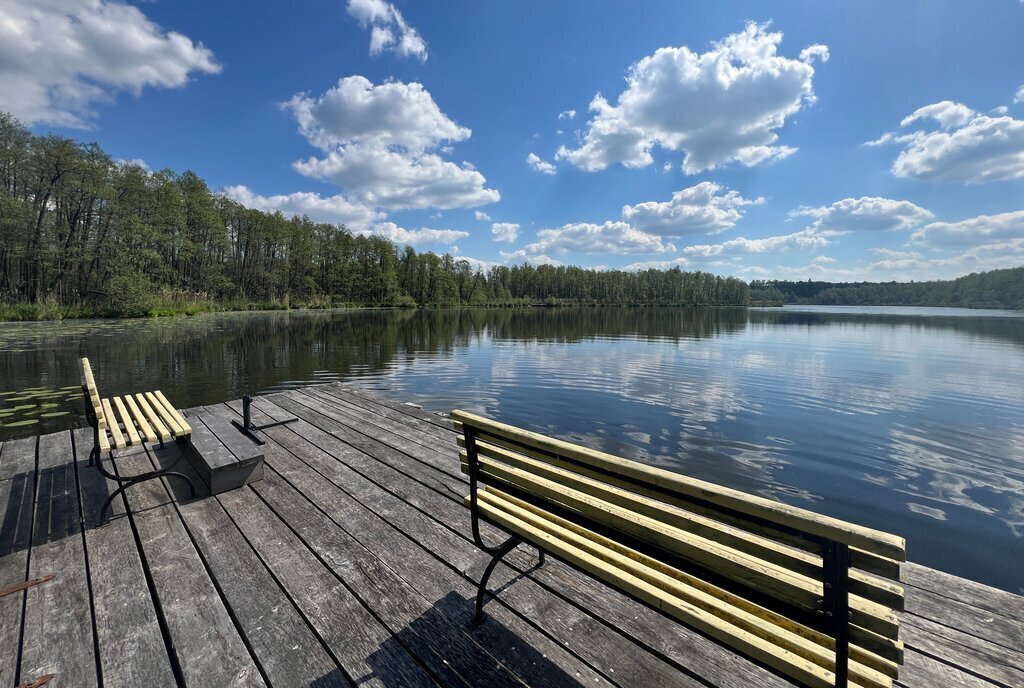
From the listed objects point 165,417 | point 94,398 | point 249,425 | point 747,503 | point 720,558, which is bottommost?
point 249,425

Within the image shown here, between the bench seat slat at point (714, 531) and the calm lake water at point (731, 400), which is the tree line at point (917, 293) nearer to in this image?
the calm lake water at point (731, 400)

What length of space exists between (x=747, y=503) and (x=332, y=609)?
236 cm

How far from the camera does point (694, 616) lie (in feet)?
5.08

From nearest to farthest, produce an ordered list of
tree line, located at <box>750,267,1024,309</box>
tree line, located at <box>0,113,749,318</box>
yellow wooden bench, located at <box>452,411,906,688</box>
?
yellow wooden bench, located at <box>452,411,906,688</box> → tree line, located at <box>0,113,749,318</box> → tree line, located at <box>750,267,1024,309</box>

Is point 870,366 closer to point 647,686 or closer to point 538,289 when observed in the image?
point 647,686

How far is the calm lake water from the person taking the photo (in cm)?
605

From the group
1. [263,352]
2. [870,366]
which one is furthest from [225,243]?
[870,366]

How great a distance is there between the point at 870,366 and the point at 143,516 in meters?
22.2

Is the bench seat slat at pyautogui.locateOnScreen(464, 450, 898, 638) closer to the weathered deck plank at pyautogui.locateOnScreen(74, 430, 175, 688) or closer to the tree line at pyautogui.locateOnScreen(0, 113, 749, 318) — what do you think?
the weathered deck plank at pyautogui.locateOnScreen(74, 430, 175, 688)

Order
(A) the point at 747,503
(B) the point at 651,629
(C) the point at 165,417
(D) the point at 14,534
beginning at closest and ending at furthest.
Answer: (A) the point at 747,503
(B) the point at 651,629
(D) the point at 14,534
(C) the point at 165,417

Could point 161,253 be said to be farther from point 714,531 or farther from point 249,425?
point 714,531

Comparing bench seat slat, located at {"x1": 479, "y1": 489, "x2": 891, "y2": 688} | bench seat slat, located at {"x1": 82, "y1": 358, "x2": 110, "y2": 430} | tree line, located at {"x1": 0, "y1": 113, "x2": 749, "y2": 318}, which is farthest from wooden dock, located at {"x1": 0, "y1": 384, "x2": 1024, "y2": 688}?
tree line, located at {"x1": 0, "y1": 113, "x2": 749, "y2": 318}

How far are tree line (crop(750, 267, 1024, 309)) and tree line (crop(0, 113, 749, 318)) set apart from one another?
115 metres

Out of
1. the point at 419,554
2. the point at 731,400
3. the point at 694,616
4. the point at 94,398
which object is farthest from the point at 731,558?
the point at 731,400
